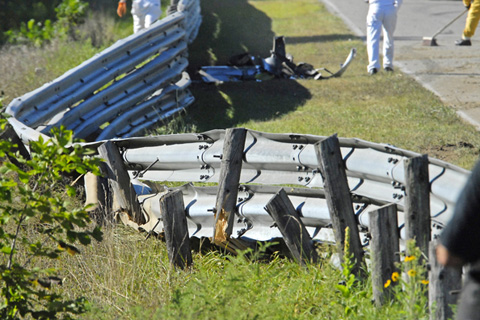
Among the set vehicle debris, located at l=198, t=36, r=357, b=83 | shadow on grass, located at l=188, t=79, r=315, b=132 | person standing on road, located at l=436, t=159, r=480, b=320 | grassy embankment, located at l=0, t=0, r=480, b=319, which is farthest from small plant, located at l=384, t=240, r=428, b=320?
vehicle debris, located at l=198, t=36, r=357, b=83

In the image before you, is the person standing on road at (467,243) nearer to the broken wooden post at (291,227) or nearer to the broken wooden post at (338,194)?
the broken wooden post at (338,194)

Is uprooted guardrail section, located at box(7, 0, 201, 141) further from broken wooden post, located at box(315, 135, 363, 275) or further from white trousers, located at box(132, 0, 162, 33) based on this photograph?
broken wooden post, located at box(315, 135, 363, 275)

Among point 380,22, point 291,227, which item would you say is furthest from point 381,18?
point 291,227

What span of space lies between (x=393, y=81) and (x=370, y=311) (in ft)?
25.3

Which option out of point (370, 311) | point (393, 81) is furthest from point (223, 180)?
point (393, 81)

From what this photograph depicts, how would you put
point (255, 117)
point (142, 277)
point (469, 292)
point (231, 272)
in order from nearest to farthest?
point (469, 292) → point (231, 272) → point (142, 277) → point (255, 117)

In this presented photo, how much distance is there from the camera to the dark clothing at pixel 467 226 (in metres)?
2.48

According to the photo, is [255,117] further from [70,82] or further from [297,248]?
[297,248]

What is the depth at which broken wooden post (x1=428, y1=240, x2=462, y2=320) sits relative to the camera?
3166 millimetres

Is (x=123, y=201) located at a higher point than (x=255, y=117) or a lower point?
higher

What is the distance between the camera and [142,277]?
15.5 feet

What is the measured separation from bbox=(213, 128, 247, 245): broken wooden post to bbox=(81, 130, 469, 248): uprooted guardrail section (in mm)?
40

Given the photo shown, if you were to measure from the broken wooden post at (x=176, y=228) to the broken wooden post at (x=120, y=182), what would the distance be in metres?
0.96

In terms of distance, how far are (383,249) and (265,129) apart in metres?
5.00
